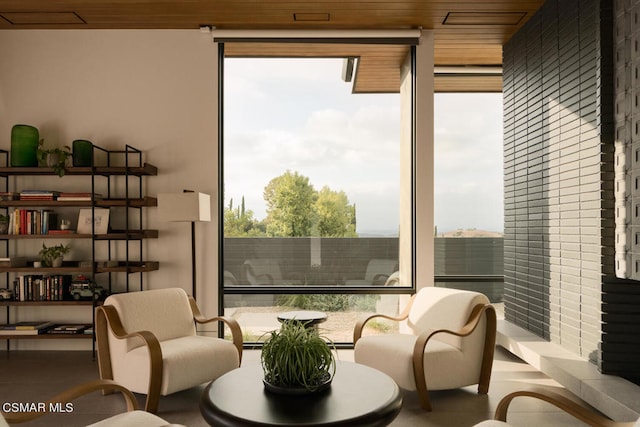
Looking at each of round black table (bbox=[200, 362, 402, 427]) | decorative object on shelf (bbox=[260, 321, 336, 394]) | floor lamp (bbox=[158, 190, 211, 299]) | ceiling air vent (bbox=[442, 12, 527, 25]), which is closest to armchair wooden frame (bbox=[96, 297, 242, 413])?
round black table (bbox=[200, 362, 402, 427])

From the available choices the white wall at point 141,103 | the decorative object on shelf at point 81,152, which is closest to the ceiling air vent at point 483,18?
the white wall at point 141,103

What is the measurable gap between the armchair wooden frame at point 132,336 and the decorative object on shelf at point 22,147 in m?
2.21

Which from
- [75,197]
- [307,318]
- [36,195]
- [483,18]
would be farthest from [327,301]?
[483,18]

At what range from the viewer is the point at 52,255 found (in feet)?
16.8

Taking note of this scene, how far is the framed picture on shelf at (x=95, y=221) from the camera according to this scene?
17.0ft

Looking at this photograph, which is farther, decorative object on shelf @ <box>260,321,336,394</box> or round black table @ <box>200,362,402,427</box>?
decorative object on shelf @ <box>260,321,336,394</box>

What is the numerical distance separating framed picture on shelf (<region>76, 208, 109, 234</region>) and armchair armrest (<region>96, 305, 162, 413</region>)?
60.4 inches

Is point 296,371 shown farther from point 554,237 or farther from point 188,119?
point 188,119

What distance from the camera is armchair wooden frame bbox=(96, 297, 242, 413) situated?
347cm

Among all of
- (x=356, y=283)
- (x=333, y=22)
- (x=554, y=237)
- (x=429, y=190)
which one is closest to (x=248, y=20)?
(x=333, y=22)

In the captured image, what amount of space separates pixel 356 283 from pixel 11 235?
11.5ft

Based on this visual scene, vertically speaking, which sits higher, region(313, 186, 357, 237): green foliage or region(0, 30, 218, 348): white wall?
region(0, 30, 218, 348): white wall

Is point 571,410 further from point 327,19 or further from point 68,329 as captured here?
point 68,329

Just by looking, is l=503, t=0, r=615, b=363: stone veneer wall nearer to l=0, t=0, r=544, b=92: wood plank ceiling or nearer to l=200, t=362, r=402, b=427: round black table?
l=0, t=0, r=544, b=92: wood plank ceiling
